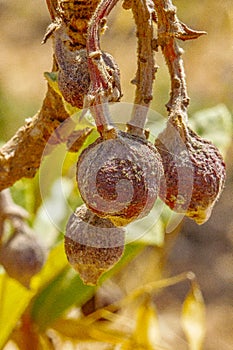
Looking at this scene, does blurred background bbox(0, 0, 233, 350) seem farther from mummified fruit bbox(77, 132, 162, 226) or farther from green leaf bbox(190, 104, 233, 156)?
mummified fruit bbox(77, 132, 162, 226)

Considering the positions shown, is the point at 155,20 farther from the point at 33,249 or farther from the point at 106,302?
the point at 106,302

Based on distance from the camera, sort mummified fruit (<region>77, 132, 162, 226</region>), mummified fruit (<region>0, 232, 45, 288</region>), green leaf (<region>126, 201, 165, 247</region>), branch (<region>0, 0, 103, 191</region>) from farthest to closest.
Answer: green leaf (<region>126, 201, 165, 247</region>)
mummified fruit (<region>0, 232, 45, 288</region>)
branch (<region>0, 0, 103, 191</region>)
mummified fruit (<region>77, 132, 162, 226</region>)

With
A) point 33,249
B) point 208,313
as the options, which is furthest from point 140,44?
point 208,313

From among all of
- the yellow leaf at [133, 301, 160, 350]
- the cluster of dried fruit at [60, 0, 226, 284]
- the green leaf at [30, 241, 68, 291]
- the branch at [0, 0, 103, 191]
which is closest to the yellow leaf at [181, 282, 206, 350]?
the yellow leaf at [133, 301, 160, 350]

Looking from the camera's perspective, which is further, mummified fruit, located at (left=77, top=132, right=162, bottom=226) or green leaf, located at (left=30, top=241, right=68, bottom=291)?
green leaf, located at (left=30, top=241, right=68, bottom=291)

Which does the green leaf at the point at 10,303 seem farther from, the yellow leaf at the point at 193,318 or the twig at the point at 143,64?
the twig at the point at 143,64

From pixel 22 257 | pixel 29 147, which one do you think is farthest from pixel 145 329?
pixel 29 147
